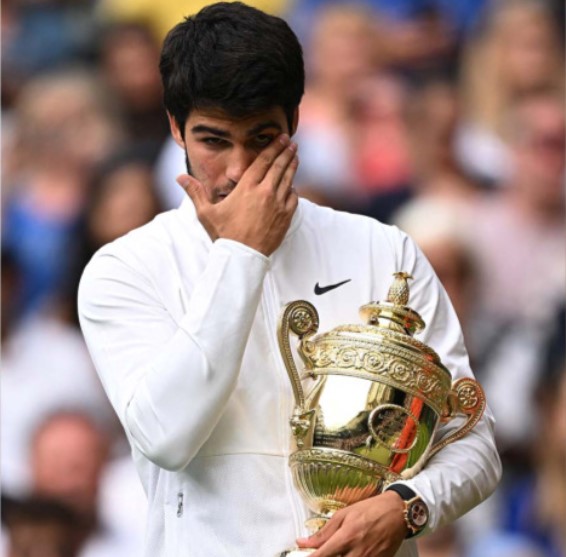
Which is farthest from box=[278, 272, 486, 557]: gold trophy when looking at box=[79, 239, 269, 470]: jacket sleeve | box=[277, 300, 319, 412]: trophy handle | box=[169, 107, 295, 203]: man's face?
box=[169, 107, 295, 203]: man's face

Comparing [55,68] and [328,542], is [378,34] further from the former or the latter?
[328,542]

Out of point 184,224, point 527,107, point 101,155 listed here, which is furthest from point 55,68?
point 184,224

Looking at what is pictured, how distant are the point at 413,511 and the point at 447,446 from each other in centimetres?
25

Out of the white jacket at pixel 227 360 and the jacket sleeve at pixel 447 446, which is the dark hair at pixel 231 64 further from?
the jacket sleeve at pixel 447 446

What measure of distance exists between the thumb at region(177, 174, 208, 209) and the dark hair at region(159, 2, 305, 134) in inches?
6.1

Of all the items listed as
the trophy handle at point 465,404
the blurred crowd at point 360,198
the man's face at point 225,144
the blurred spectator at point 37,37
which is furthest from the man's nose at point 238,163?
the blurred spectator at point 37,37

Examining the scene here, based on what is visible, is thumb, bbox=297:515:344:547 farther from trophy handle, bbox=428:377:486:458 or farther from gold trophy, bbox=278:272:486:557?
trophy handle, bbox=428:377:486:458

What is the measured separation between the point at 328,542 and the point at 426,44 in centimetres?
436

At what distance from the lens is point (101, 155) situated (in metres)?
7.54

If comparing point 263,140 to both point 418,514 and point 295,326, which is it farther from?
point 418,514

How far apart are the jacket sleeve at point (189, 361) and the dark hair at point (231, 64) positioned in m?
0.33

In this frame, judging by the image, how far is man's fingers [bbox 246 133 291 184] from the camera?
359cm

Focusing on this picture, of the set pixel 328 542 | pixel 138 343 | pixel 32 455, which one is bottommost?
pixel 32 455

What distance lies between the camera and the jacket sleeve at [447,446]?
3.47 m
